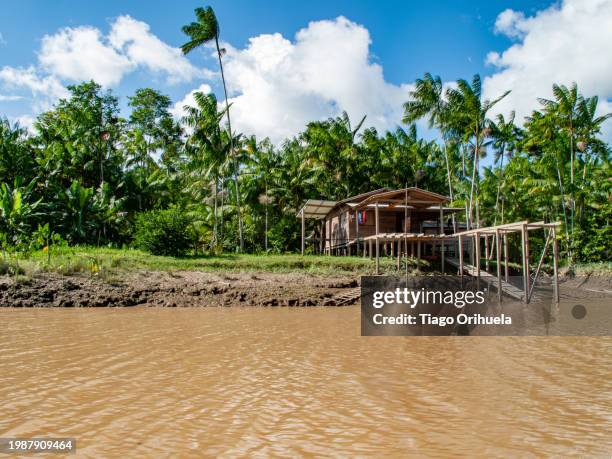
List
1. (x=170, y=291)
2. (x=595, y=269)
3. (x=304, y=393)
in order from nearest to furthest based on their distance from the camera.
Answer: (x=304, y=393) < (x=170, y=291) < (x=595, y=269)

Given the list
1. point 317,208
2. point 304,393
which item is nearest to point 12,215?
point 317,208

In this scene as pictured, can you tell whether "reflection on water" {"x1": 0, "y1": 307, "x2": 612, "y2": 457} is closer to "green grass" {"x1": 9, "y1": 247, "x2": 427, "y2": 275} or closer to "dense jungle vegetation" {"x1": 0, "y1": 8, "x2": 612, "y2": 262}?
"green grass" {"x1": 9, "y1": 247, "x2": 427, "y2": 275}

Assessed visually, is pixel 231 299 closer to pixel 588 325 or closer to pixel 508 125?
pixel 588 325

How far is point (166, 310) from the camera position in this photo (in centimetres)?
1307

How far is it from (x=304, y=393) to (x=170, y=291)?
10705 millimetres

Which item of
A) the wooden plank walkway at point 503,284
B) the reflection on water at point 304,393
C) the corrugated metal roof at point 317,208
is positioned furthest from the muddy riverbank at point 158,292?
the corrugated metal roof at point 317,208

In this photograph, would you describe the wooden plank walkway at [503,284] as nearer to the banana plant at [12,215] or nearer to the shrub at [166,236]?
the shrub at [166,236]

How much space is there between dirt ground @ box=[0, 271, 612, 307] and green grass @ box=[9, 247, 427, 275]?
81cm

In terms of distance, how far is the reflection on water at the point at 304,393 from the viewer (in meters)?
3.77

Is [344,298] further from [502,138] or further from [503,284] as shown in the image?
[502,138]

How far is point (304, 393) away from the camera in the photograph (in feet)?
16.7

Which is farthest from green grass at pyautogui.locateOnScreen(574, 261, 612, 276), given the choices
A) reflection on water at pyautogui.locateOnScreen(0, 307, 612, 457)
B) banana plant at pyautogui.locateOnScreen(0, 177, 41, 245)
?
banana plant at pyautogui.locateOnScreen(0, 177, 41, 245)

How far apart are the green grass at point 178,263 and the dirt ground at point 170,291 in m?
0.81

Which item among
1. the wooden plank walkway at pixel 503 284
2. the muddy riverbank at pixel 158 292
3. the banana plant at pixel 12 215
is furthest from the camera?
the banana plant at pixel 12 215
